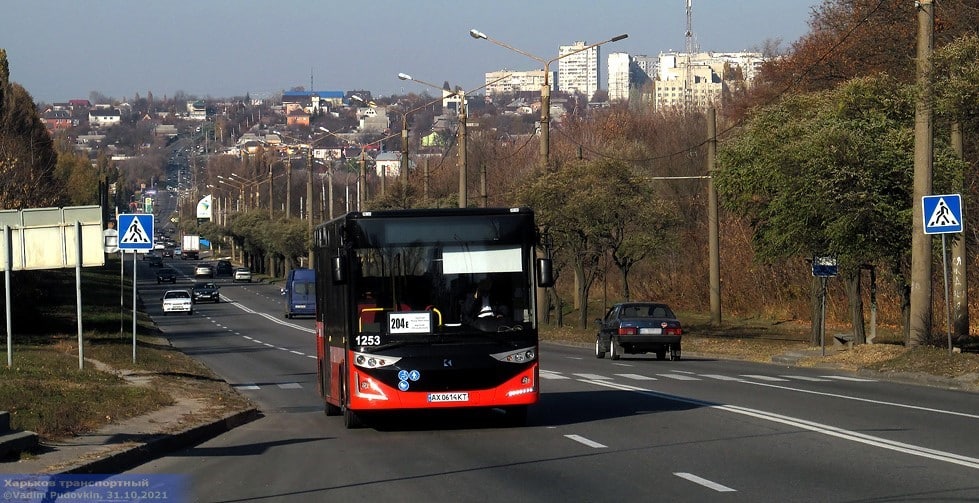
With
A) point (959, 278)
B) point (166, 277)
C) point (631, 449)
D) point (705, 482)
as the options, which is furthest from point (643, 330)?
point (166, 277)

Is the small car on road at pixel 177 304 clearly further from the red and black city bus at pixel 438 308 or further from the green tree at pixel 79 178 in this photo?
the green tree at pixel 79 178

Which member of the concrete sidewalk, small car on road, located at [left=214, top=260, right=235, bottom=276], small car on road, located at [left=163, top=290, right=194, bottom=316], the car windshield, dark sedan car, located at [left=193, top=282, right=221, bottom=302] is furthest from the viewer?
small car on road, located at [left=214, top=260, right=235, bottom=276]

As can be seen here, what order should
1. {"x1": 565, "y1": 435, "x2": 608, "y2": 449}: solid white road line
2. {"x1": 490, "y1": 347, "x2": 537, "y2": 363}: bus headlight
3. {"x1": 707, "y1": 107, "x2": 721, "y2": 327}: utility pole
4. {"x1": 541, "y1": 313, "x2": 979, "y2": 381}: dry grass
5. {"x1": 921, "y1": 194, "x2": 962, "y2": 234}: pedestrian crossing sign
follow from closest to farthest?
{"x1": 565, "y1": 435, "x2": 608, "y2": 449}: solid white road line, {"x1": 490, "y1": 347, "x2": 537, "y2": 363}: bus headlight, {"x1": 921, "y1": 194, "x2": 962, "y2": 234}: pedestrian crossing sign, {"x1": 541, "y1": 313, "x2": 979, "y2": 381}: dry grass, {"x1": 707, "y1": 107, "x2": 721, "y2": 327}: utility pole

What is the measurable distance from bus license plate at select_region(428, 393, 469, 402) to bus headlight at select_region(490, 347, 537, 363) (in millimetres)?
629

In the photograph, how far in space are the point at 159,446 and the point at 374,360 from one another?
2817 mm

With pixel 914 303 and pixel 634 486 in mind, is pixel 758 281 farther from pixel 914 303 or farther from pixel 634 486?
pixel 634 486

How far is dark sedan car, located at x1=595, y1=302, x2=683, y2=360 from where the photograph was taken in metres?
36.2

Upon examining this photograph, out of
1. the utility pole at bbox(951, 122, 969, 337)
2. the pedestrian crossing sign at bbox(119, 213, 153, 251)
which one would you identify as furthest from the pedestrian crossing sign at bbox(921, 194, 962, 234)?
the pedestrian crossing sign at bbox(119, 213, 153, 251)

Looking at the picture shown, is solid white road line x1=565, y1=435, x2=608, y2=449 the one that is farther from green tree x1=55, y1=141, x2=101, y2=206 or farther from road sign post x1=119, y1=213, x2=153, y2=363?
green tree x1=55, y1=141, x2=101, y2=206

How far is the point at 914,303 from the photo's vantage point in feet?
94.3

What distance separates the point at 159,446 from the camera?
16.0m

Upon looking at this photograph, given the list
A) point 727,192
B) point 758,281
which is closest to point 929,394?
point 727,192

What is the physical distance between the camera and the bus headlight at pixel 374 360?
1722 cm

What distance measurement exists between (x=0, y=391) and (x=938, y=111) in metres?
17.9
